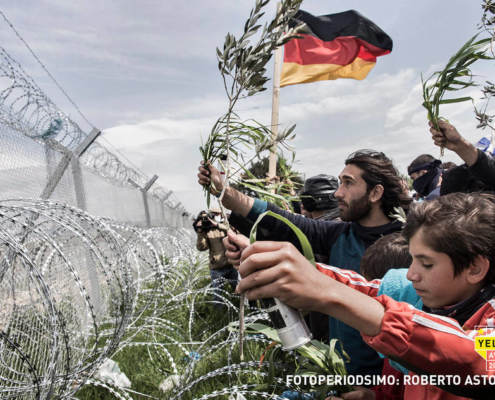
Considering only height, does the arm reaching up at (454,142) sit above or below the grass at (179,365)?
above

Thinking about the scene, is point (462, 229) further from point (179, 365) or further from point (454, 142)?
point (179, 365)

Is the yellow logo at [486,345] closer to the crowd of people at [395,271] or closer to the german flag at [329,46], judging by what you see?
the crowd of people at [395,271]

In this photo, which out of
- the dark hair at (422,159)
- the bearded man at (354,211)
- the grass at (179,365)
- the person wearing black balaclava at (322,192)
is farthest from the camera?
the dark hair at (422,159)

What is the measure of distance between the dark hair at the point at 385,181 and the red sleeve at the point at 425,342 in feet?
5.75

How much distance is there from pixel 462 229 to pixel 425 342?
58 centimetres

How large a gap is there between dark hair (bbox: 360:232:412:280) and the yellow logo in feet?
3.09

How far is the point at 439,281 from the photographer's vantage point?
1.30 meters

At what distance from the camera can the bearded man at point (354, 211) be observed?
2.54 meters

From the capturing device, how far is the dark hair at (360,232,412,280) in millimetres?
2039

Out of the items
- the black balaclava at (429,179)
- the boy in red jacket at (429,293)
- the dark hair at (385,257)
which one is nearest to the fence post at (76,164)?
the dark hair at (385,257)

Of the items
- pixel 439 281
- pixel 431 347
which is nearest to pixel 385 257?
pixel 439 281

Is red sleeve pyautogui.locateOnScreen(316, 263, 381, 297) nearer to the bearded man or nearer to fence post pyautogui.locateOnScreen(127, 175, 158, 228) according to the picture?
the bearded man

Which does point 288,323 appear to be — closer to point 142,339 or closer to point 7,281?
point 7,281

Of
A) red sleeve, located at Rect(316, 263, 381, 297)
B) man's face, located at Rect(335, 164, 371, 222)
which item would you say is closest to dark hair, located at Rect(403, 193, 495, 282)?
red sleeve, located at Rect(316, 263, 381, 297)
